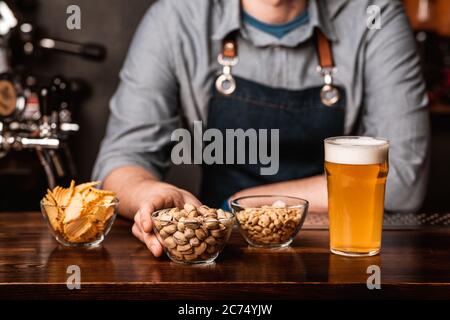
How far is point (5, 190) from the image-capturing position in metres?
2.48

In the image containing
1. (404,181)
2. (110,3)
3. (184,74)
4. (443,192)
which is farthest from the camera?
(443,192)

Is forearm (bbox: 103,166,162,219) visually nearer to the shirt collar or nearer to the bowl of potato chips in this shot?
the bowl of potato chips

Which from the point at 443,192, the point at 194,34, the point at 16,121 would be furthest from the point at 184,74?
the point at 443,192

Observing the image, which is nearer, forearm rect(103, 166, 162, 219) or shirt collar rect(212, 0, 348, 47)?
forearm rect(103, 166, 162, 219)

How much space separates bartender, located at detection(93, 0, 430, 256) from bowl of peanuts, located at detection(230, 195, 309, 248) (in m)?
→ 0.74

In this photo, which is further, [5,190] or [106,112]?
[106,112]

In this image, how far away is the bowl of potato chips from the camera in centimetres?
138

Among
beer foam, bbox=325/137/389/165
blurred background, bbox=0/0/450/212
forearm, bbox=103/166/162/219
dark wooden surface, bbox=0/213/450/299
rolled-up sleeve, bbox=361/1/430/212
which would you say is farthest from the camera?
blurred background, bbox=0/0/450/212

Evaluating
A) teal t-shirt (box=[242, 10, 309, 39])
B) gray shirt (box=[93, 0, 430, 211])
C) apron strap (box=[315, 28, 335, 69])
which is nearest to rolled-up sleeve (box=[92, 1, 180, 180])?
gray shirt (box=[93, 0, 430, 211])

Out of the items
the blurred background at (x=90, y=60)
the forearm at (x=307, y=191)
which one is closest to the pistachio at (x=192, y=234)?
the forearm at (x=307, y=191)

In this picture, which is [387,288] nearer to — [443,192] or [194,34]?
[194,34]

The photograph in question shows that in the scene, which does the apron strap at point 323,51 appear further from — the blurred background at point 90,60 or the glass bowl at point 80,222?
the blurred background at point 90,60

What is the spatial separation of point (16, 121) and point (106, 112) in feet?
3.62

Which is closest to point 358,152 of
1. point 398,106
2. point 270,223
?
point 270,223
